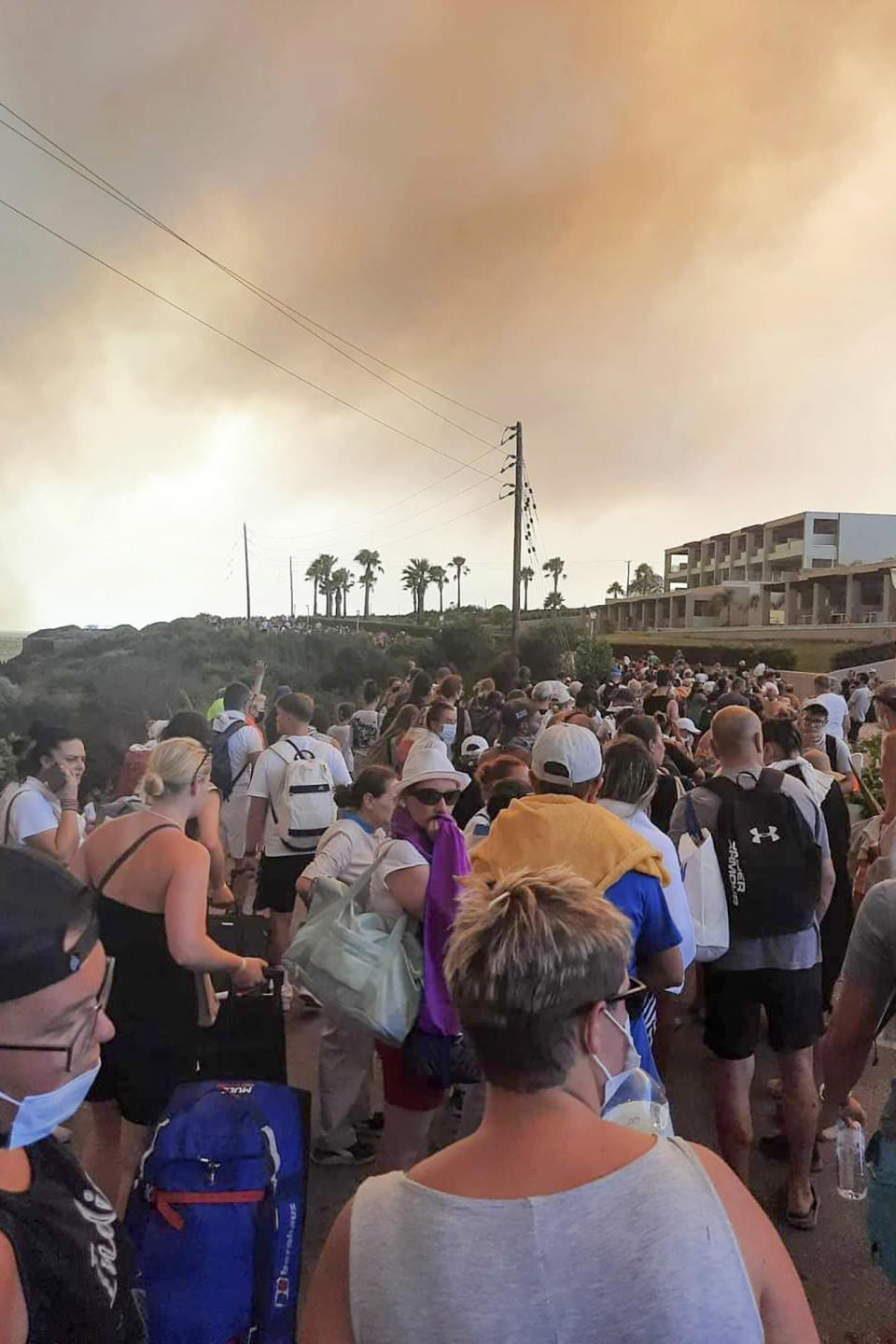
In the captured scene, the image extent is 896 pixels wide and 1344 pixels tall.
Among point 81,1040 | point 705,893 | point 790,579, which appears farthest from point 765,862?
point 790,579

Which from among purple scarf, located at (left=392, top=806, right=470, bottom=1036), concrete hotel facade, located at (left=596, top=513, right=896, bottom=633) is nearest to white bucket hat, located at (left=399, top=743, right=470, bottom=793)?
purple scarf, located at (left=392, top=806, right=470, bottom=1036)

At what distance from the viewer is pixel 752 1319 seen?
3.91 ft

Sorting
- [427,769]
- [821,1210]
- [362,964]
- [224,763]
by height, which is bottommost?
[821,1210]

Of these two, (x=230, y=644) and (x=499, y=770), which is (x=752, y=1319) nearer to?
(x=499, y=770)

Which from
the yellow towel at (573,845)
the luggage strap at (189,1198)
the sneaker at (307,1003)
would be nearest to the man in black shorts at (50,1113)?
the luggage strap at (189,1198)

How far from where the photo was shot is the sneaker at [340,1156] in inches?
154

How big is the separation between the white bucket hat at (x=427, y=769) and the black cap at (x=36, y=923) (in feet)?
6.23

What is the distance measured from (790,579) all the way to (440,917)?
65922 millimetres

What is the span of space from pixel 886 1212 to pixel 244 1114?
5.34ft

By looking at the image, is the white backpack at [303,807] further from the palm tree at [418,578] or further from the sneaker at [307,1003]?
the palm tree at [418,578]

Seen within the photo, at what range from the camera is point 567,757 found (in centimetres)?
325

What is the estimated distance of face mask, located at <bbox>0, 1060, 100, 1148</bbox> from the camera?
1390mm

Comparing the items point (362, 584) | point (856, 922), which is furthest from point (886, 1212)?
point (362, 584)

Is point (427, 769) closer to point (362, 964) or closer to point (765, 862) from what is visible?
point (362, 964)
